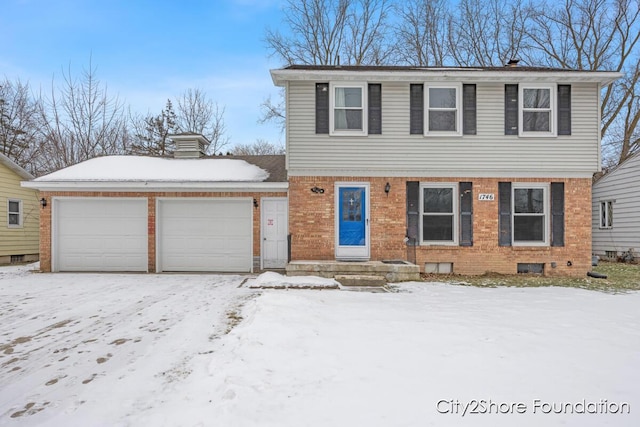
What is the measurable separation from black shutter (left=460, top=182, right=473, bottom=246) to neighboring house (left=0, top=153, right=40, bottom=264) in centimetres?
1548

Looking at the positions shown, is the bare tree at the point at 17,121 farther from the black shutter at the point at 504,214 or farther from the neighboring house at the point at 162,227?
the black shutter at the point at 504,214

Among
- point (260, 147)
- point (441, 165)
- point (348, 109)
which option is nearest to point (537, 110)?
point (441, 165)

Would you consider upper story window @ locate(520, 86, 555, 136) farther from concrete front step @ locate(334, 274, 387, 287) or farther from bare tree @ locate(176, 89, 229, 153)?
bare tree @ locate(176, 89, 229, 153)

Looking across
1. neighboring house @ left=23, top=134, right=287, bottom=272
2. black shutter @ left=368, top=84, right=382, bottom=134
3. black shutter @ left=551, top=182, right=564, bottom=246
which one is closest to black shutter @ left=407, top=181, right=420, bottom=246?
black shutter @ left=368, top=84, right=382, bottom=134

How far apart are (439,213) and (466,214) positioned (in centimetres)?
70

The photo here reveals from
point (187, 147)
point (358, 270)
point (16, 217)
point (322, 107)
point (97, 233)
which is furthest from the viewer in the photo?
point (16, 217)

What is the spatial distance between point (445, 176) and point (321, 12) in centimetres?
1447

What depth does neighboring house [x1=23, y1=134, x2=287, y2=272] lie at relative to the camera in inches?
392

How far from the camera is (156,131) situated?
984 inches

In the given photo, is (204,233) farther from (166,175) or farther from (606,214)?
(606,214)

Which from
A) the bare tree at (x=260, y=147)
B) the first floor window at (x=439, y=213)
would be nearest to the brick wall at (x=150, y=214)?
the first floor window at (x=439, y=213)

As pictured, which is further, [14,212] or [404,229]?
[14,212]

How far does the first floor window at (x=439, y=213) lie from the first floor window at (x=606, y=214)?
32.1ft

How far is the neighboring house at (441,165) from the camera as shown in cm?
924
